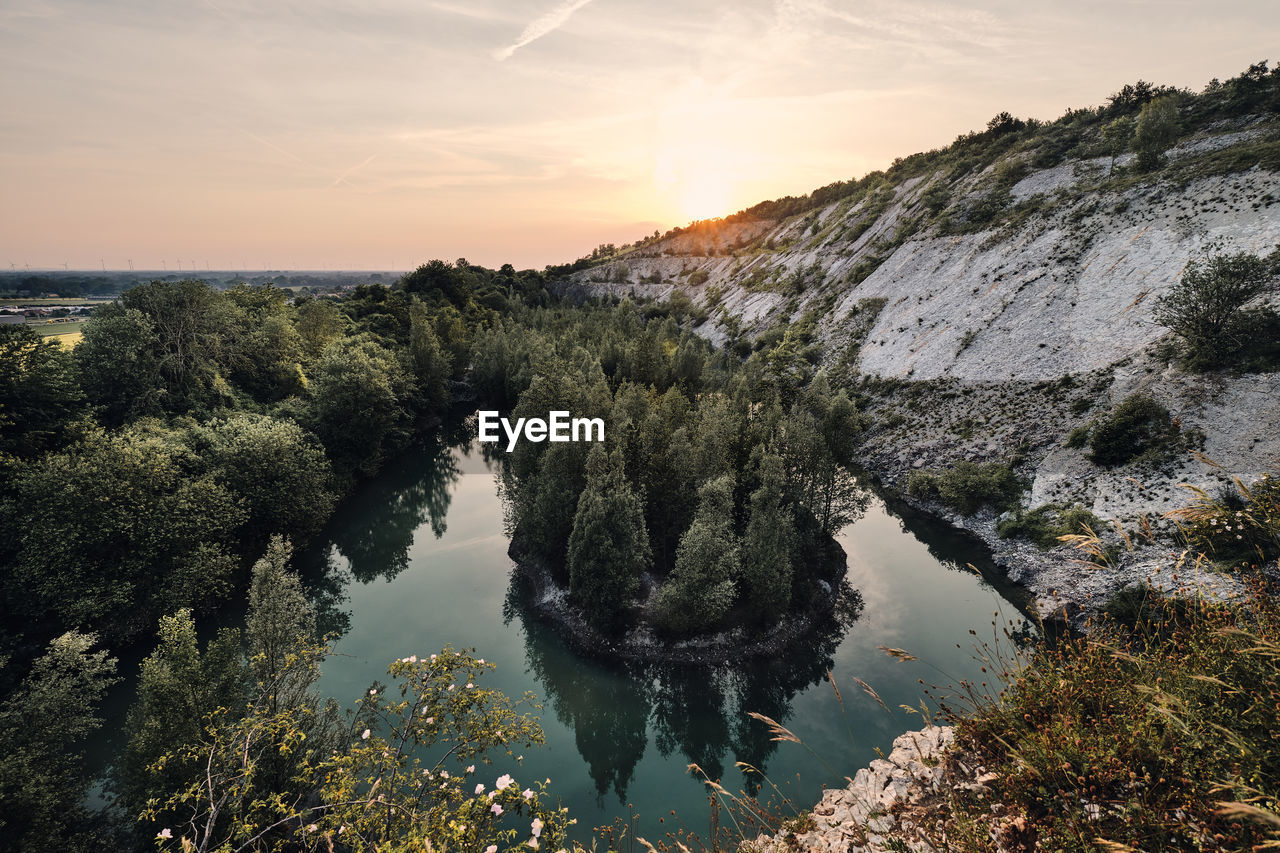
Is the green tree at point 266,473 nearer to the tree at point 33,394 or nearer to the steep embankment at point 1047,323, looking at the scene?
the tree at point 33,394

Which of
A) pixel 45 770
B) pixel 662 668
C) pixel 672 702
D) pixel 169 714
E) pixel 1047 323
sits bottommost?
pixel 672 702

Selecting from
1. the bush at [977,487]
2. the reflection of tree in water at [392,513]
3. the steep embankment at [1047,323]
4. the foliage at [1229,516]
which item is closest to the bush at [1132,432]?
the steep embankment at [1047,323]

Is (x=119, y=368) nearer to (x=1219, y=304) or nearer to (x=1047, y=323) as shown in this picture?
(x=1219, y=304)

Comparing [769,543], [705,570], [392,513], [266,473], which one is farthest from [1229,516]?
[392,513]

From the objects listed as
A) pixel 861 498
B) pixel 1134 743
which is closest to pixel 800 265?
pixel 861 498

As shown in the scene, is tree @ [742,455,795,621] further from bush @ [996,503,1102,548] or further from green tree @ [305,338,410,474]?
green tree @ [305,338,410,474]

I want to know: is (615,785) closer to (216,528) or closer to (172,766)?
(172,766)

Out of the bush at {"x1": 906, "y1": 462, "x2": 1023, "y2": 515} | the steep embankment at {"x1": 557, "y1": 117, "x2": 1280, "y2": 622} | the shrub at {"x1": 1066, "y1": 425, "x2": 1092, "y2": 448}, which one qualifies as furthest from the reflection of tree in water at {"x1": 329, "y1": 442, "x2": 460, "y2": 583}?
the shrub at {"x1": 1066, "y1": 425, "x2": 1092, "y2": 448}
